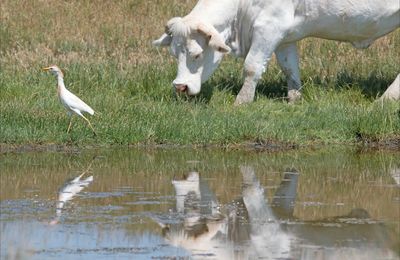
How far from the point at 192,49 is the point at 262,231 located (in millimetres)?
6560

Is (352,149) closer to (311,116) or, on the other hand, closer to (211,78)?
(311,116)

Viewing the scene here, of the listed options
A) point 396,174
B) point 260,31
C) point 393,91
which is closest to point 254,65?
point 260,31

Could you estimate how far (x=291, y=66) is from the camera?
53.6 ft

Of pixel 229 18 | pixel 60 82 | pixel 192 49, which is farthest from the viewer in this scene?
pixel 229 18

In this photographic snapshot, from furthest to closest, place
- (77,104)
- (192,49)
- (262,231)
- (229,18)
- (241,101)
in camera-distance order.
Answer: (229,18), (241,101), (192,49), (77,104), (262,231)

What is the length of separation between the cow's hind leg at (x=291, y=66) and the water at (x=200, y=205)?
2.72 metres

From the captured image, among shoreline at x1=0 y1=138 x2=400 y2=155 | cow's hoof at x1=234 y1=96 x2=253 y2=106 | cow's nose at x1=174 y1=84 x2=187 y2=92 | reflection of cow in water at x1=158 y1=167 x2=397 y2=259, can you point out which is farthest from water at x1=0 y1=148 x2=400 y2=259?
cow's nose at x1=174 y1=84 x2=187 y2=92

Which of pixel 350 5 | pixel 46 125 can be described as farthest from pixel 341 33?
pixel 46 125

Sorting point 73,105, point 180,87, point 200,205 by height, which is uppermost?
point 180,87

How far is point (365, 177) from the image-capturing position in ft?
38.8

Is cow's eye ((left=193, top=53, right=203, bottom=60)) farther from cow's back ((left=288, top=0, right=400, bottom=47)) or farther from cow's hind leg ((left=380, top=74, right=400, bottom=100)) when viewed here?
cow's hind leg ((left=380, top=74, right=400, bottom=100))

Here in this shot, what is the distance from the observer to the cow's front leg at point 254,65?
1590cm

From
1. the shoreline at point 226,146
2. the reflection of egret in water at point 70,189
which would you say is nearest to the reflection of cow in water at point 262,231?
the reflection of egret in water at point 70,189

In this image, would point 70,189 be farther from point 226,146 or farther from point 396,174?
point 396,174
